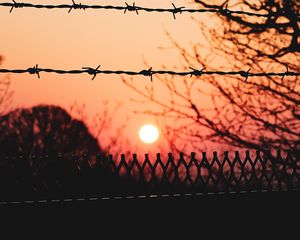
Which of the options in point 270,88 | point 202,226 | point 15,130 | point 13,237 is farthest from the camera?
point 15,130

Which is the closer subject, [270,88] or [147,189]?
[147,189]

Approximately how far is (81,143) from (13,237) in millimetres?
26868

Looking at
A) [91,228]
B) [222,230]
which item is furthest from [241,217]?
[91,228]

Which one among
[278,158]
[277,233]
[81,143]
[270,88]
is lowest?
[277,233]

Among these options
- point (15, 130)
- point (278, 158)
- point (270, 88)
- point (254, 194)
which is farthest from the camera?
point (15, 130)

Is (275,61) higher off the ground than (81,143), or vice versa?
(81,143)

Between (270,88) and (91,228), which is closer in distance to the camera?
(91,228)

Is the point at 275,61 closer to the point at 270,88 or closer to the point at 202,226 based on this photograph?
the point at 270,88

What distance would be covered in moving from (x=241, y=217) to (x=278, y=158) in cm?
139

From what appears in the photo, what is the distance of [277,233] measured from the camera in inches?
214

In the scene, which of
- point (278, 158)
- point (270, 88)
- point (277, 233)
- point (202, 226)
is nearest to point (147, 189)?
point (202, 226)

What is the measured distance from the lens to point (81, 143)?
103 ft

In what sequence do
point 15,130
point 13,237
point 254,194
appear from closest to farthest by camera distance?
point 13,237 < point 254,194 < point 15,130

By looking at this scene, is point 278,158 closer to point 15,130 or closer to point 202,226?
point 202,226
